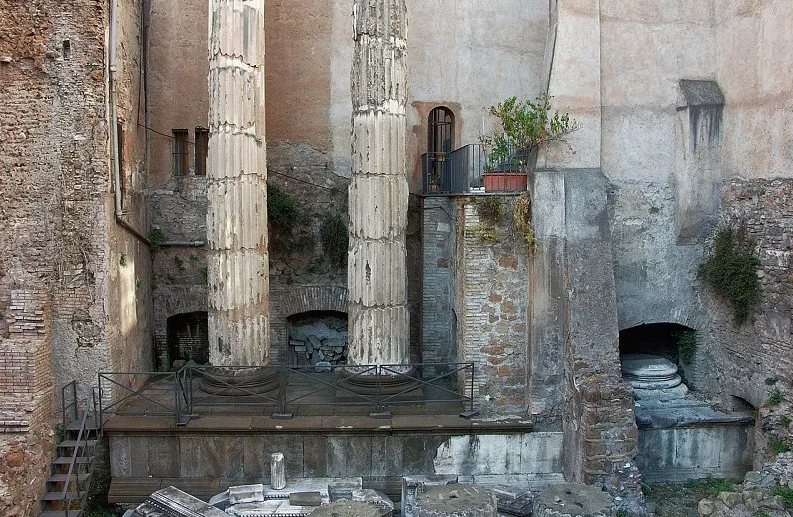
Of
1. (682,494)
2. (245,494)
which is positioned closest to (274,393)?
(245,494)

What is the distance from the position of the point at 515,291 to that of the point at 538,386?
1403 mm

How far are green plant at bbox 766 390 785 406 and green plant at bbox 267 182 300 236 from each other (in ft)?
27.4

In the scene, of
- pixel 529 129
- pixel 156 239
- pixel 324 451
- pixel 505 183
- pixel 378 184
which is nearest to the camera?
pixel 324 451

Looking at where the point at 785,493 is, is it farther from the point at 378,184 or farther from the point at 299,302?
the point at 299,302

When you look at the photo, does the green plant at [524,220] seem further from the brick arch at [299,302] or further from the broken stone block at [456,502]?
the brick arch at [299,302]

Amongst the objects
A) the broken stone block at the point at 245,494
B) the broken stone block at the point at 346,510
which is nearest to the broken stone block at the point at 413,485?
the broken stone block at the point at 346,510

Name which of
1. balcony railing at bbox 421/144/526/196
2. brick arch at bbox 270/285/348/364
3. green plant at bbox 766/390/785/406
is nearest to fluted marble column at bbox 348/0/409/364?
balcony railing at bbox 421/144/526/196

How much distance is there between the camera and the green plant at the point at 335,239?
1349cm

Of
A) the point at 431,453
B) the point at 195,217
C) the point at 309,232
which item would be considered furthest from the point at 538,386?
the point at 195,217

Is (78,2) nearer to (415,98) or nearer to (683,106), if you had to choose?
(415,98)

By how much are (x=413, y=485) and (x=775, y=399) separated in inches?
200

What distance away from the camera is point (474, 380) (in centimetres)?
1073

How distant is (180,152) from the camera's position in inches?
527

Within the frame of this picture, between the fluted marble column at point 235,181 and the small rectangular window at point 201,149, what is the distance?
8.16 feet
